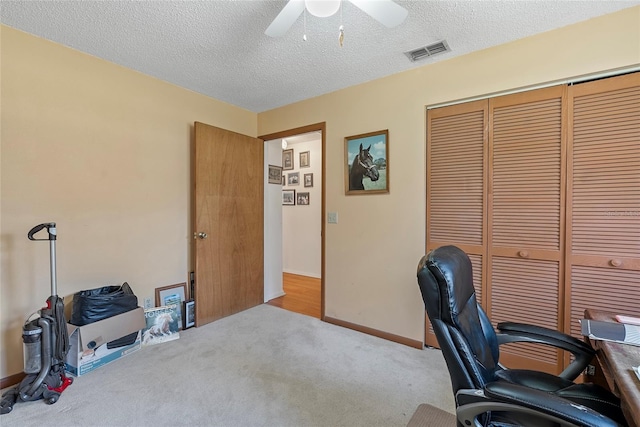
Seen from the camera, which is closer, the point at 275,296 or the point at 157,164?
the point at 157,164

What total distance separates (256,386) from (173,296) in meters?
1.44

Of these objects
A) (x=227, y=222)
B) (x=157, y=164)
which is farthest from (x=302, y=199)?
(x=157, y=164)

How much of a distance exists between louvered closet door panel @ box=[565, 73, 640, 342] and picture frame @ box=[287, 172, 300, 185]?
401 centimetres

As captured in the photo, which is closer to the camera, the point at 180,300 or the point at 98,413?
the point at 98,413

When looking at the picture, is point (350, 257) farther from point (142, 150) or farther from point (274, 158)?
point (142, 150)

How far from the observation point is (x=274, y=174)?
3.87m

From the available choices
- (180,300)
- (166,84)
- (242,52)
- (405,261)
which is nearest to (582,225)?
(405,261)

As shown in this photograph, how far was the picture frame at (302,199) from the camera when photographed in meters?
5.13

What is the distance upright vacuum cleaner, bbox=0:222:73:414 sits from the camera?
67.0 inches

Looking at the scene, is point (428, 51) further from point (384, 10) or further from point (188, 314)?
point (188, 314)

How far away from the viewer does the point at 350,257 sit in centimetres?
281

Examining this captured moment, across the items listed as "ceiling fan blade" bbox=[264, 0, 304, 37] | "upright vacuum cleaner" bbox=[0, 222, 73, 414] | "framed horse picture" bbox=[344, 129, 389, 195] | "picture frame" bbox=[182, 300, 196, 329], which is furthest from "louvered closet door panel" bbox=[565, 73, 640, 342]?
"upright vacuum cleaner" bbox=[0, 222, 73, 414]

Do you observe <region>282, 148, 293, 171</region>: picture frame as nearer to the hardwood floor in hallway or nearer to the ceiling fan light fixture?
the hardwood floor in hallway

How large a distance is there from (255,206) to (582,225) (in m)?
3.05
